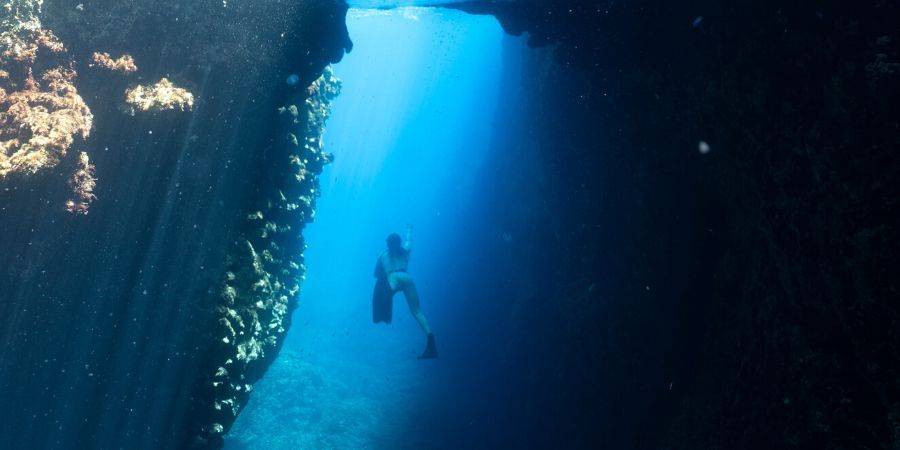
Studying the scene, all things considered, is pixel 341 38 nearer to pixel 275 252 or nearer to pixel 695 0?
pixel 275 252

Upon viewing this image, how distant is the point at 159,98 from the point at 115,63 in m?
0.79

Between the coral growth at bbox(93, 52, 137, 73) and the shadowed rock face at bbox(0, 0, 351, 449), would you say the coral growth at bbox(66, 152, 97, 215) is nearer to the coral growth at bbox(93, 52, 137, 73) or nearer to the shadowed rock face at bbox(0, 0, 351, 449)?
the shadowed rock face at bbox(0, 0, 351, 449)

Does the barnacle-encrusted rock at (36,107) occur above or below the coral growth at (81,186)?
above

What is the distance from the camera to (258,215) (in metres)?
7.21

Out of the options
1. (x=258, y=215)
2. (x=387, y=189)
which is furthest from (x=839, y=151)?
(x=387, y=189)

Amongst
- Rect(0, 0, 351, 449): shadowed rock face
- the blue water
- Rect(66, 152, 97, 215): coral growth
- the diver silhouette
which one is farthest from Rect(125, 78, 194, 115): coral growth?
the blue water

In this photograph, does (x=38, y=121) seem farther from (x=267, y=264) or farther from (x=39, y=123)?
(x=267, y=264)

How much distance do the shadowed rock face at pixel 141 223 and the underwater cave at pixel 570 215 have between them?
1.2 inches

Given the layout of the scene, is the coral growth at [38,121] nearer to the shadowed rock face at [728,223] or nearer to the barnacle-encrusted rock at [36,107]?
the barnacle-encrusted rock at [36,107]

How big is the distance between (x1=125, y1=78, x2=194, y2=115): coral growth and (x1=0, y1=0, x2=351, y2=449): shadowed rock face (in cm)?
2

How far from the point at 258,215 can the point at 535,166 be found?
9118mm

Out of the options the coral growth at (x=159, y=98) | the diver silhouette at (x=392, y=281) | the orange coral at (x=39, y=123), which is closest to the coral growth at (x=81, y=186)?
the orange coral at (x=39, y=123)

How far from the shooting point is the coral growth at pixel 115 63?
5789 mm

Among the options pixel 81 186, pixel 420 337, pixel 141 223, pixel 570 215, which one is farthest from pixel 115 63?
pixel 420 337
